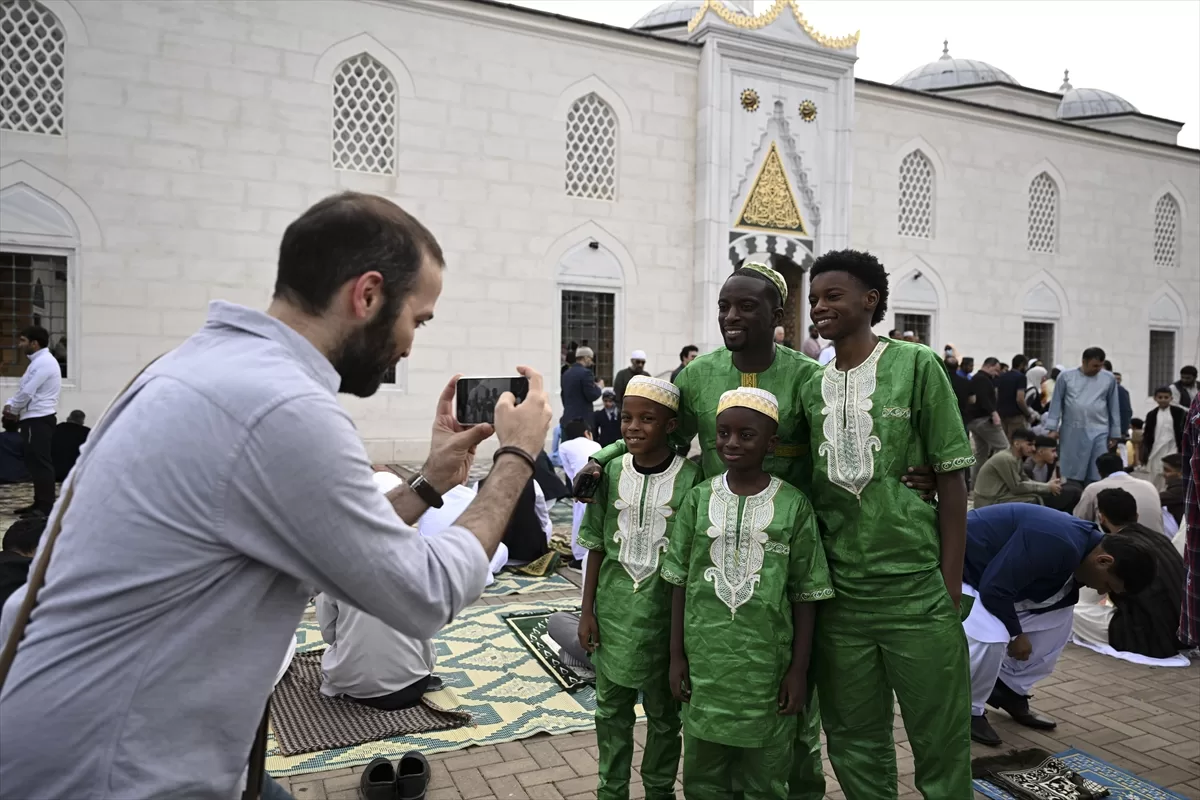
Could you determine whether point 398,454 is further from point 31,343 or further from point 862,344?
point 862,344

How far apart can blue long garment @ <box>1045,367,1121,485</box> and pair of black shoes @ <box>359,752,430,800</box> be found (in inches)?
281

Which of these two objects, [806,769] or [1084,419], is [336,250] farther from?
[1084,419]

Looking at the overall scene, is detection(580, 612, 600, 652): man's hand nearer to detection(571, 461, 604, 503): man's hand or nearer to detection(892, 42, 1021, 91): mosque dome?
detection(571, 461, 604, 503): man's hand

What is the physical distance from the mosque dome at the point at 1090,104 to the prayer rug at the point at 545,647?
22.4 m

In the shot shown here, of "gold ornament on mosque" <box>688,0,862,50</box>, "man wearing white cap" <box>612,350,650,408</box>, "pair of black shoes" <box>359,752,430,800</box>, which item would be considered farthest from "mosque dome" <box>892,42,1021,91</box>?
"pair of black shoes" <box>359,752,430,800</box>

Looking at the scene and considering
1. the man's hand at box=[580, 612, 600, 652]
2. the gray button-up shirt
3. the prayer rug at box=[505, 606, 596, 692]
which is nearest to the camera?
the gray button-up shirt

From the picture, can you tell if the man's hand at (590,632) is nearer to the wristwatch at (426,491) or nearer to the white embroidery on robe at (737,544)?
the white embroidery on robe at (737,544)

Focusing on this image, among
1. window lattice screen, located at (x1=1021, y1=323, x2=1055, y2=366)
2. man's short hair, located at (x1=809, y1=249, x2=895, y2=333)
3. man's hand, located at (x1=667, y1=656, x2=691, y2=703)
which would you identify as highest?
window lattice screen, located at (x1=1021, y1=323, x2=1055, y2=366)

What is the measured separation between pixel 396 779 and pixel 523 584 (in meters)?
3.00

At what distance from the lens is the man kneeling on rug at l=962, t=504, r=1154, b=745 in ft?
11.0

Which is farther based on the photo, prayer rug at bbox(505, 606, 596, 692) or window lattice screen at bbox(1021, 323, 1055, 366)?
window lattice screen at bbox(1021, 323, 1055, 366)

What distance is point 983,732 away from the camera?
3.51 m

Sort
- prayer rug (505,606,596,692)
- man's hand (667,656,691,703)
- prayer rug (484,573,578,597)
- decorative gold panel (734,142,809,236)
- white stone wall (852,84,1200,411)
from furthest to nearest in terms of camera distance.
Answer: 1. white stone wall (852,84,1200,411)
2. decorative gold panel (734,142,809,236)
3. prayer rug (484,573,578,597)
4. prayer rug (505,606,596,692)
5. man's hand (667,656,691,703)

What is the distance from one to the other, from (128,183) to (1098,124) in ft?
73.6
